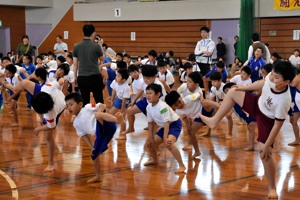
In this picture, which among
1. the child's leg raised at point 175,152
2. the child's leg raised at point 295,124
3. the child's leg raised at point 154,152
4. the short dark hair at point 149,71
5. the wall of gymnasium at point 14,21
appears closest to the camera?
the child's leg raised at point 175,152

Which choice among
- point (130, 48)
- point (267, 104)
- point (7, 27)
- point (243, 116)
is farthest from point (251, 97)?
point (7, 27)

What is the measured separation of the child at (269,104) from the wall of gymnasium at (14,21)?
887 inches

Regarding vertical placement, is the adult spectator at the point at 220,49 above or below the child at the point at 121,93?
above

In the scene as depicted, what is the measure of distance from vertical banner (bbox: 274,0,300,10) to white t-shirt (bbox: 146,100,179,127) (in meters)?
13.1

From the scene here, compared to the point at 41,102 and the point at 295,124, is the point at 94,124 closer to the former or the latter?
the point at 41,102

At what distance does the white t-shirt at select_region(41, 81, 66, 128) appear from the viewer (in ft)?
22.5

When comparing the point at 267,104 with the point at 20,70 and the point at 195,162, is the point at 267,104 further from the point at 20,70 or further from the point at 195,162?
the point at 20,70

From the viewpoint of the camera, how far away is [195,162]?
7.44 m

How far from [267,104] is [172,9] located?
17.0 metres

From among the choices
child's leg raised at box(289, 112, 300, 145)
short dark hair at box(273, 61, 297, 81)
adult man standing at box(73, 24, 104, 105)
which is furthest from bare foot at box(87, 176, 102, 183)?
child's leg raised at box(289, 112, 300, 145)

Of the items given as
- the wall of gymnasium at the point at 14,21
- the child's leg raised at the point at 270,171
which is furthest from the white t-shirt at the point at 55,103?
the wall of gymnasium at the point at 14,21

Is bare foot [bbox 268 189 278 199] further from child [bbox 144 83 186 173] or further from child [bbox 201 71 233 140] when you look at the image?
child [bbox 201 71 233 140]

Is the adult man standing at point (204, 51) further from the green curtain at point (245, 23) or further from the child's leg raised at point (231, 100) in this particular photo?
the child's leg raised at point (231, 100)

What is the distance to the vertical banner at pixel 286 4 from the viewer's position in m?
18.8
